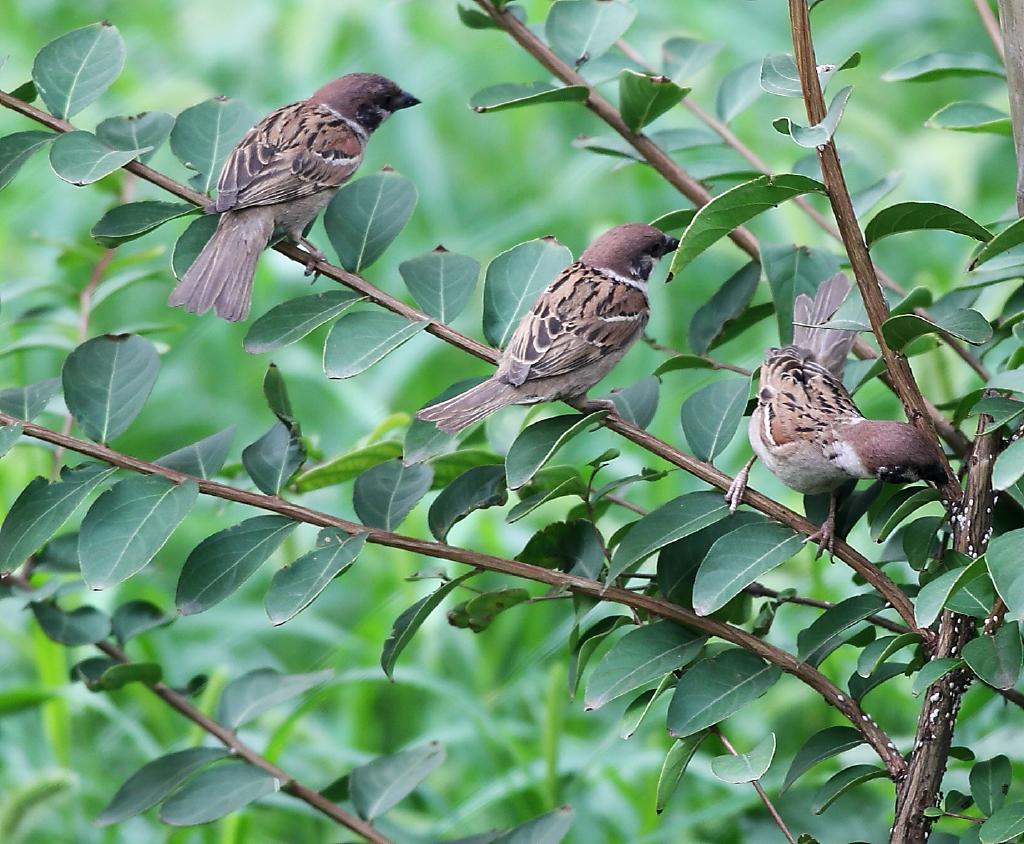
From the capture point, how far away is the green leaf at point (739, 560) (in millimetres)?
1582

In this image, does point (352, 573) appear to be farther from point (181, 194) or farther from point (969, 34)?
point (969, 34)

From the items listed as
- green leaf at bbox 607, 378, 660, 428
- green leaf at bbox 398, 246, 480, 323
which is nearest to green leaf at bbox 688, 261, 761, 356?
green leaf at bbox 607, 378, 660, 428

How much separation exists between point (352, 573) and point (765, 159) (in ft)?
7.03

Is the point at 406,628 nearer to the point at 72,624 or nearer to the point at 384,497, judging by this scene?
the point at 384,497

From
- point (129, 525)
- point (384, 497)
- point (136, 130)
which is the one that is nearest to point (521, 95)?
point (136, 130)

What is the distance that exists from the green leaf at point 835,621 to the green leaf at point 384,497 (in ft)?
1.83

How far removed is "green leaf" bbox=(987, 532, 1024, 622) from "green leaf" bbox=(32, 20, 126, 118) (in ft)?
4.37

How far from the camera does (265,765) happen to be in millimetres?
2039

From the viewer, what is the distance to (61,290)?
255cm

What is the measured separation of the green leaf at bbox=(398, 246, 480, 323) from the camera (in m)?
1.92

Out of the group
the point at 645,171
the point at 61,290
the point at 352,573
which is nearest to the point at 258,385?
the point at 352,573

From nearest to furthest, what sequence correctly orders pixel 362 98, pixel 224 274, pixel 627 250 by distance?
1. pixel 224 274
2. pixel 627 250
3. pixel 362 98

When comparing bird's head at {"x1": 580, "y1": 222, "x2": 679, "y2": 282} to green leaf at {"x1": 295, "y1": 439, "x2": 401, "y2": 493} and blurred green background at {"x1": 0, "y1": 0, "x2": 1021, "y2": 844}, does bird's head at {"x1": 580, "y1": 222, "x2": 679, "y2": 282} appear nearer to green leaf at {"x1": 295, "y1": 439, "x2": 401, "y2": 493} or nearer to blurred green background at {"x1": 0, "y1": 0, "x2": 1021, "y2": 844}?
blurred green background at {"x1": 0, "y1": 0, "x2": 1021, "y2": 844}

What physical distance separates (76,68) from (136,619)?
0.90 metres
